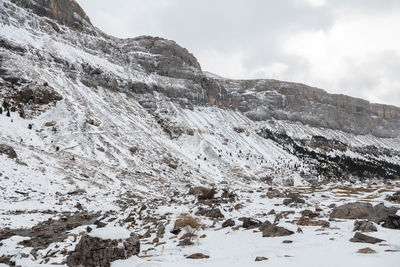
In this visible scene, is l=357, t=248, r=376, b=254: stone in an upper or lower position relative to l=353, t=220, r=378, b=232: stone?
upper

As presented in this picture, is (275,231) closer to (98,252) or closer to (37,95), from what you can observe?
(98,252)

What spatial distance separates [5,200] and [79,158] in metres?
20.1

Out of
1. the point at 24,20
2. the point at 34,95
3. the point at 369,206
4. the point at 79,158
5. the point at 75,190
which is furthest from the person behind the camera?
the point at 24,20

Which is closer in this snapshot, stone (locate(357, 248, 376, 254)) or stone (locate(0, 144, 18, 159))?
stone (locate(357, 248, 376, 254))

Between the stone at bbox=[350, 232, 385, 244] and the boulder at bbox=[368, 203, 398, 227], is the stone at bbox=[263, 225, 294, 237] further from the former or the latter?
the boulder at bbox=[368, 203, 398, 227]

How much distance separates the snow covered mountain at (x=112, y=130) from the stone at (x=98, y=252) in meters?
10.6

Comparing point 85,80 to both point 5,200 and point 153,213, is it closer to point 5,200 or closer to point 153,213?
point 5,200

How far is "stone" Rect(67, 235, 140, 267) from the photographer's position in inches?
275

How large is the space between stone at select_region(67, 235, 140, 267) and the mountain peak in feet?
446

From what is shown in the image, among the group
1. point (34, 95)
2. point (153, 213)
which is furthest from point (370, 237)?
point (34, 95)

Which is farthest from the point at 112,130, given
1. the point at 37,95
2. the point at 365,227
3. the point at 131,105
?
the point at 365,227

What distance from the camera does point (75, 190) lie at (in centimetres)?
2511

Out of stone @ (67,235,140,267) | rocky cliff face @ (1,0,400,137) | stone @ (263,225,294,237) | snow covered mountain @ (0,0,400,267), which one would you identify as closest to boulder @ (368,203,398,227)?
stone @ (263,225,294,237)

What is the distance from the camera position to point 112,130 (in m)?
57.5
